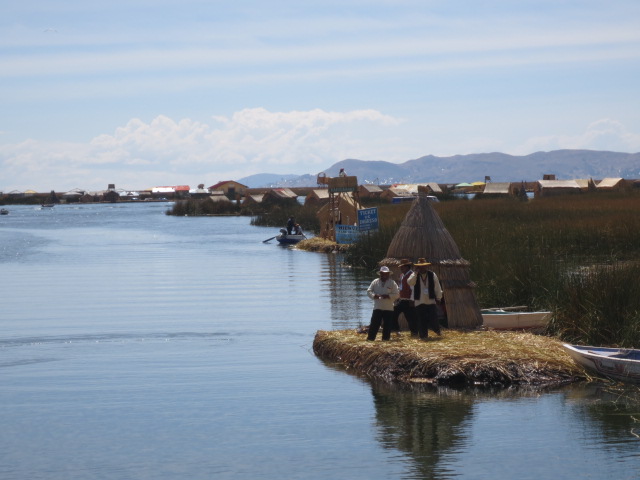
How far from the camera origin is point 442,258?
68.3ft

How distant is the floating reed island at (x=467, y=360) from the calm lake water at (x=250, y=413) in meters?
0.45

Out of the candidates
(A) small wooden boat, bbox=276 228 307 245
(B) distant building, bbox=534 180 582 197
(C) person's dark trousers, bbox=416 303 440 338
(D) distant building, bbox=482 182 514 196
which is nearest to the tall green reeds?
(C) person's dark trousers, bbox=416 303 440 338

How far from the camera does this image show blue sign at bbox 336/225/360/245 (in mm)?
51031

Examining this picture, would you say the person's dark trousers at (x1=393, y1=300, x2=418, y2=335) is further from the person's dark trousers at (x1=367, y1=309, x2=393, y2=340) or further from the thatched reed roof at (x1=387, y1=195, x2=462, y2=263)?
Answer: the thatched reed roof at (x1=387, y1=195, x2=462, y2=263)

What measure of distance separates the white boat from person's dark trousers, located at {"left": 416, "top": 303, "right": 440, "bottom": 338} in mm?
1581

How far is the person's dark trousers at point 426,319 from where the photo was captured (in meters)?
19.5

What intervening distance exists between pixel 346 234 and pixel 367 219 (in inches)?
154

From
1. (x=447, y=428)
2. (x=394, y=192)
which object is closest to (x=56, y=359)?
(x=447, y=428)

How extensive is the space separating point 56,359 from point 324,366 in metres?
5.95

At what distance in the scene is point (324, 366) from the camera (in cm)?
2028

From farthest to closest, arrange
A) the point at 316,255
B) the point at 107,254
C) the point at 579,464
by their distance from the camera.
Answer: the point at 107,254 < the point at 316,255 < the point at 579,464

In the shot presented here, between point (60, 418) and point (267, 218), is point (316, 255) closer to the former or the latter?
point (60, 418)

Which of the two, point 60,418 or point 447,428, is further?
point 60,418

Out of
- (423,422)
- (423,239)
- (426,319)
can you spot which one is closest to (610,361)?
(423,422)
